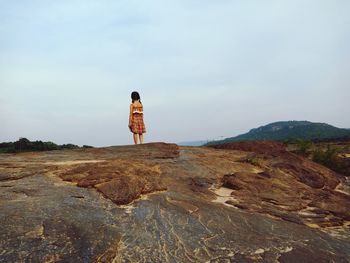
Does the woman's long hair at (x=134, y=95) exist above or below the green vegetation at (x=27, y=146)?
above

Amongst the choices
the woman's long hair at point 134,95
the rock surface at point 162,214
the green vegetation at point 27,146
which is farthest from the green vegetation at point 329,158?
the green vegetation at point 27,146

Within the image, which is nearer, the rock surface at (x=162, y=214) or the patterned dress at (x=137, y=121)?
the rock surface at (x=162, y=214)

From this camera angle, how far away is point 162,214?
6793 millimetres

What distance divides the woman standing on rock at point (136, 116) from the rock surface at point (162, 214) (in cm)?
270

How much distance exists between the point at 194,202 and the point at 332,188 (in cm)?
742

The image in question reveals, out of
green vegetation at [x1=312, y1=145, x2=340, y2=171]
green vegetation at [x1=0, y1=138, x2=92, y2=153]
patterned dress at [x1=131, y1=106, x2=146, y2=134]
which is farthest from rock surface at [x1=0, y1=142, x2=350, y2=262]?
green vegetation at [x1=0, y1=138, x2=92, y2=153]

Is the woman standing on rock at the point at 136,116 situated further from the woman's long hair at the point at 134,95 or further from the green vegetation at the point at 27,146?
the green vegetation at the point at 27,146

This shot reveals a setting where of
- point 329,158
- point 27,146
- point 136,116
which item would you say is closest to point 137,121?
point 136,116

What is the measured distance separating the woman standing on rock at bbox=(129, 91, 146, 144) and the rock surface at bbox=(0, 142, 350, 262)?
2.70m

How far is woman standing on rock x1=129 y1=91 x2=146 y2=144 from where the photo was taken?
14359 mm

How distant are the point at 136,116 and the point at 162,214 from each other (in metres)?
8.08

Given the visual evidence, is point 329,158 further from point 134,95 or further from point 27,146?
point 27,146

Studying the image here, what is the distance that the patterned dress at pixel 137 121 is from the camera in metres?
14.4

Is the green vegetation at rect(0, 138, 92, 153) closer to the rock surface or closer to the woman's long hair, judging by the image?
the woman's long hair
